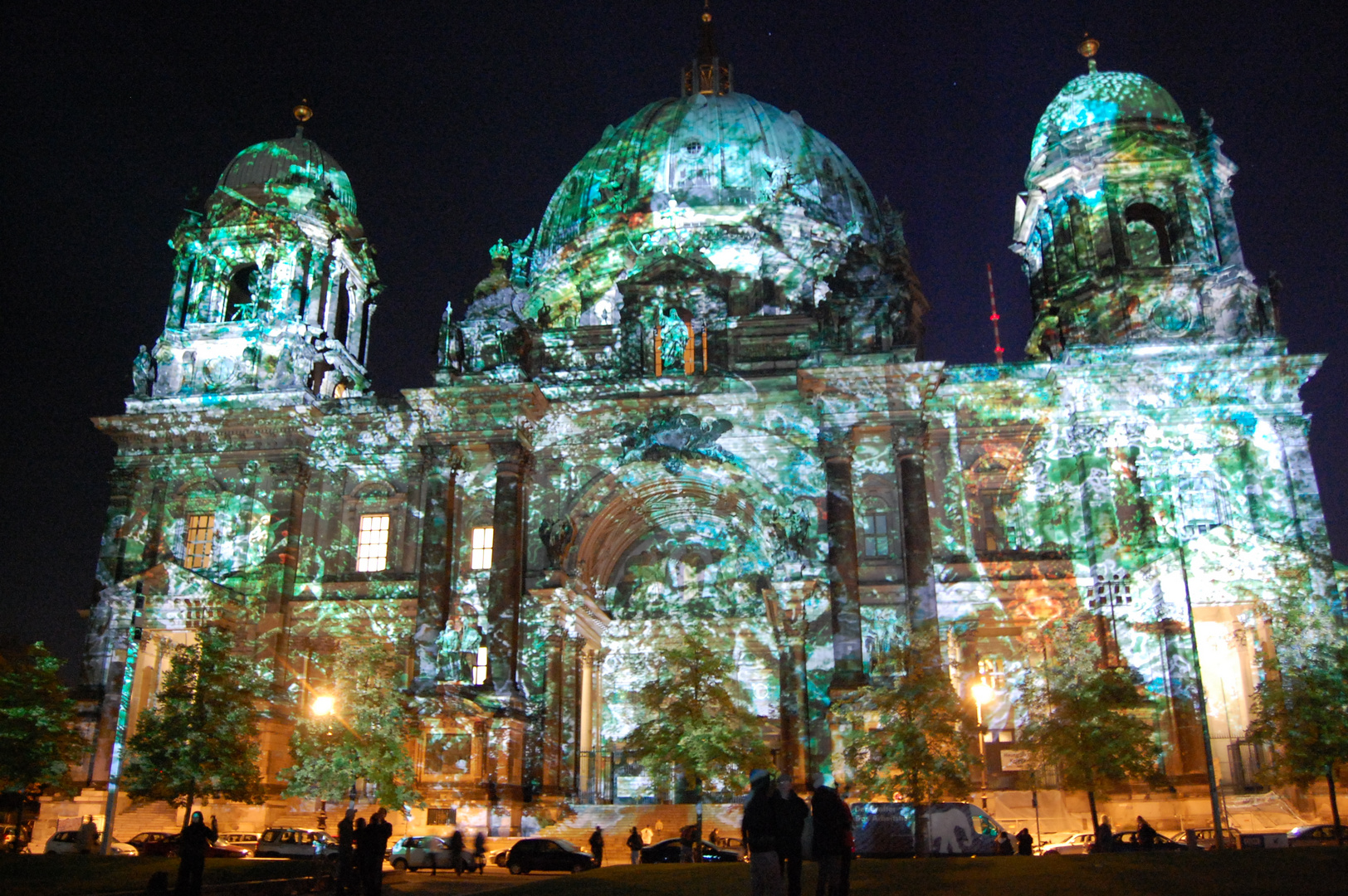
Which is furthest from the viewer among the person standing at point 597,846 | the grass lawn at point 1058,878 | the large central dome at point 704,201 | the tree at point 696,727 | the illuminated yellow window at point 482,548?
the large central dome at point 704,201

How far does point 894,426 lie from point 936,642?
8665 millimetres

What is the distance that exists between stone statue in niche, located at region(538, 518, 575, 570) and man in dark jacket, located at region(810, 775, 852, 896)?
2712 centimetres

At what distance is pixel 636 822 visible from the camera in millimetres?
35375

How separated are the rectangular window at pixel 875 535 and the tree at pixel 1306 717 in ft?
40.1

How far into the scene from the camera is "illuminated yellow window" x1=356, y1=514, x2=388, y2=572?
43.2 metres

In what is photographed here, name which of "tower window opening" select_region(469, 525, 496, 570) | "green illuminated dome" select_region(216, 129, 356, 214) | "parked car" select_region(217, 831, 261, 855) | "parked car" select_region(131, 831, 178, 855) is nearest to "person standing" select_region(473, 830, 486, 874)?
"parked car" select_region(217, 831, 261, 855)

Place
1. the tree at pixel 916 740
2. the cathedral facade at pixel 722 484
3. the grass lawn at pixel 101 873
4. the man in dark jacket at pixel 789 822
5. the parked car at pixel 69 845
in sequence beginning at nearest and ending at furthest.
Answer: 1. the man in dark jacket at pixel 789 822
2. the grass lawn at pixel 101 873
3. the tree at pixel 916 740
4. the parked car at pixel 69 845
5. the cathedral facade at pixel 722 484

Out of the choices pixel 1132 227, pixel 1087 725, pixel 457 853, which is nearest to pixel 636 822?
pixel 457 853

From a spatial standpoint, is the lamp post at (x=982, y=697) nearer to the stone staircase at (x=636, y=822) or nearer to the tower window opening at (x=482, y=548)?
the stone staircase at (x=636, y=822)

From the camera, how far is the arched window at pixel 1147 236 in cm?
4350

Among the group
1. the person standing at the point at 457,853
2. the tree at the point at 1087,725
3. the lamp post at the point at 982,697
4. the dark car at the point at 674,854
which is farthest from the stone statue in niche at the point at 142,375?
the tree at the point at 1087,725

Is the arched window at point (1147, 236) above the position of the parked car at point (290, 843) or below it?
above

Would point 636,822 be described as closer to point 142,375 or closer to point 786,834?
point 786,834

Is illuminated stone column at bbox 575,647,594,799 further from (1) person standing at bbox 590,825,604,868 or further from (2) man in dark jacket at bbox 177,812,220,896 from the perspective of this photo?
(2) man in dark jacket at bbox 177,812,220,896
